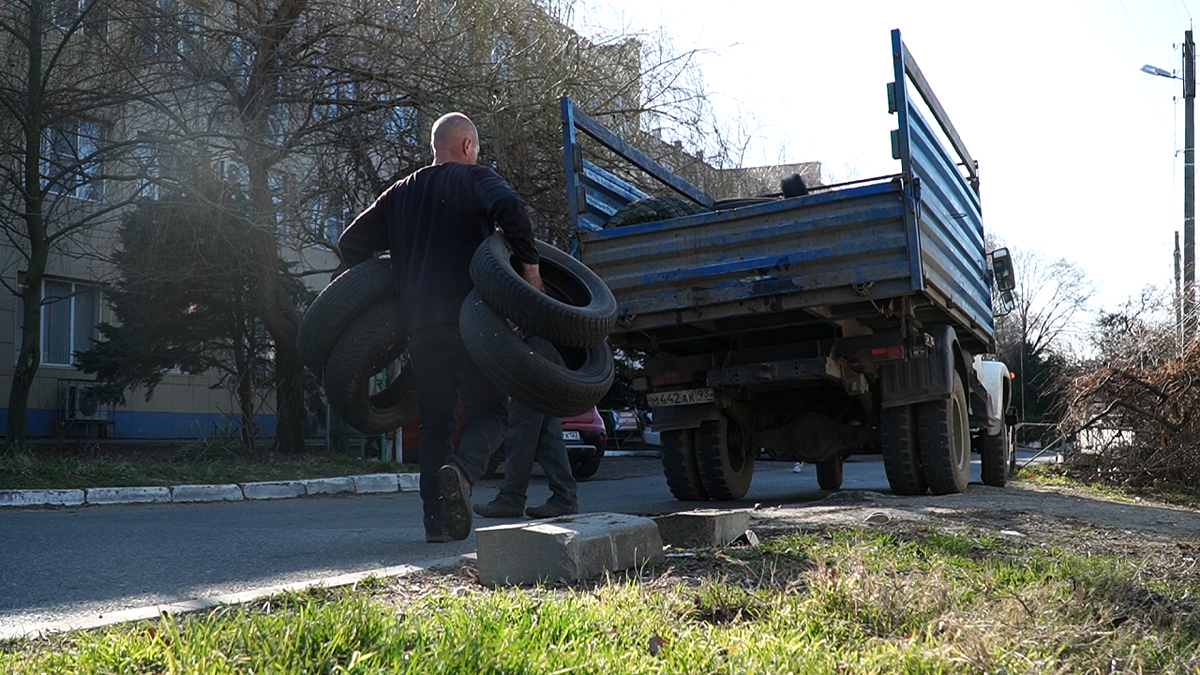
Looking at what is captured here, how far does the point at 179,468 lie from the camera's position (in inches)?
414

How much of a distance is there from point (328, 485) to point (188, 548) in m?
5.64

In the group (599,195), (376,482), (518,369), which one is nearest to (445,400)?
(518,369)

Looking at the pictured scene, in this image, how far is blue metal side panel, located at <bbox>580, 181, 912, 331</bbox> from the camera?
713cm

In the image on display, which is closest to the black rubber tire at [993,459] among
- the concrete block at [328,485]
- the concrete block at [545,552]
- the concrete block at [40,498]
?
the concrete block at [328,485]

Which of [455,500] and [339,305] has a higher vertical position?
[339,305]

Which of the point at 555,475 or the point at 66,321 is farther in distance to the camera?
the point at 66,321

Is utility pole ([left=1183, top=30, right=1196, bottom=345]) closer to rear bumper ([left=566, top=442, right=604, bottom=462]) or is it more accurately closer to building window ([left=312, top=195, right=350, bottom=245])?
rear bumper ([left=566, top=442, right=604, bottom=462])

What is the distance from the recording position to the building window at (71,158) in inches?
473

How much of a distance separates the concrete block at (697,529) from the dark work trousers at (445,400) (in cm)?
89

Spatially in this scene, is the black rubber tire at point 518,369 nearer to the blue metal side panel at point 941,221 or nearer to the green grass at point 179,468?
the blue metal side panel at point 941,221

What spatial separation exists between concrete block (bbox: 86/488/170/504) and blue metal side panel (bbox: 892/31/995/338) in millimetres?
6440

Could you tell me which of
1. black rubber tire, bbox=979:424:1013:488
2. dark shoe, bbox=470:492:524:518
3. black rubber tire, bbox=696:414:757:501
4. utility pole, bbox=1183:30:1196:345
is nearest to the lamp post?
utility pole, bbox=1183:30:1196:345

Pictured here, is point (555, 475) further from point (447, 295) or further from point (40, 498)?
point (40, 498)

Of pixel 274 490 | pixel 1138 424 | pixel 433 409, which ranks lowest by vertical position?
pixel 274 490
